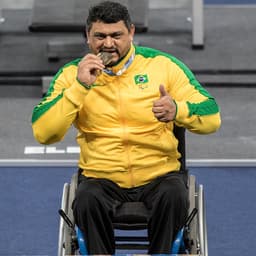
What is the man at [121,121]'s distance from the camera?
5.31m

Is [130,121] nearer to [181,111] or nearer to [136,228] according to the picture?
[181,111]

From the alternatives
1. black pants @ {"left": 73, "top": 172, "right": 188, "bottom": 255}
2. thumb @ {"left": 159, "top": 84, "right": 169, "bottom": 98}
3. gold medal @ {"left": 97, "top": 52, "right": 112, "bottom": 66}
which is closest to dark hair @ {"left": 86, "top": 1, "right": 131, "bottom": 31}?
gold medal @ {"left": 97, "top": 52, "right": 112, "bottom": 66}

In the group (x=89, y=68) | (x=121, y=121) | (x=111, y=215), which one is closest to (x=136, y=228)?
(x=111, y=215)

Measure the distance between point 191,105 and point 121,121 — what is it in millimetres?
335

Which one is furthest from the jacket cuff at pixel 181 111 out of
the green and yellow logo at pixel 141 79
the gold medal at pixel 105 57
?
the gold medal at pixel 105 57

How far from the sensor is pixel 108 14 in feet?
17.9

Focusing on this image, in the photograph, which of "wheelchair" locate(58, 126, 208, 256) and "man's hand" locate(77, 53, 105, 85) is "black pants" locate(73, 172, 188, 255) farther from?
"man's hand" locate(77, 53, 105, 85)

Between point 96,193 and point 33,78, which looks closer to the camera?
point 96,193

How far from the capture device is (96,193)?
5371mm

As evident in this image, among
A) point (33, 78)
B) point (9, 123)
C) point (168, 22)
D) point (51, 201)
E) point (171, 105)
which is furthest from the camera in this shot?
point (168, 22)

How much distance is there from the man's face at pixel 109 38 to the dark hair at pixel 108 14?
0.02 m

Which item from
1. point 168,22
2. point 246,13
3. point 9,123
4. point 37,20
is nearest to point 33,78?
point 37,20

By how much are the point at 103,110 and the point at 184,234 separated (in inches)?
26.5

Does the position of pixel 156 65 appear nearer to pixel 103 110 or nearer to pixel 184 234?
pixel 103 110
